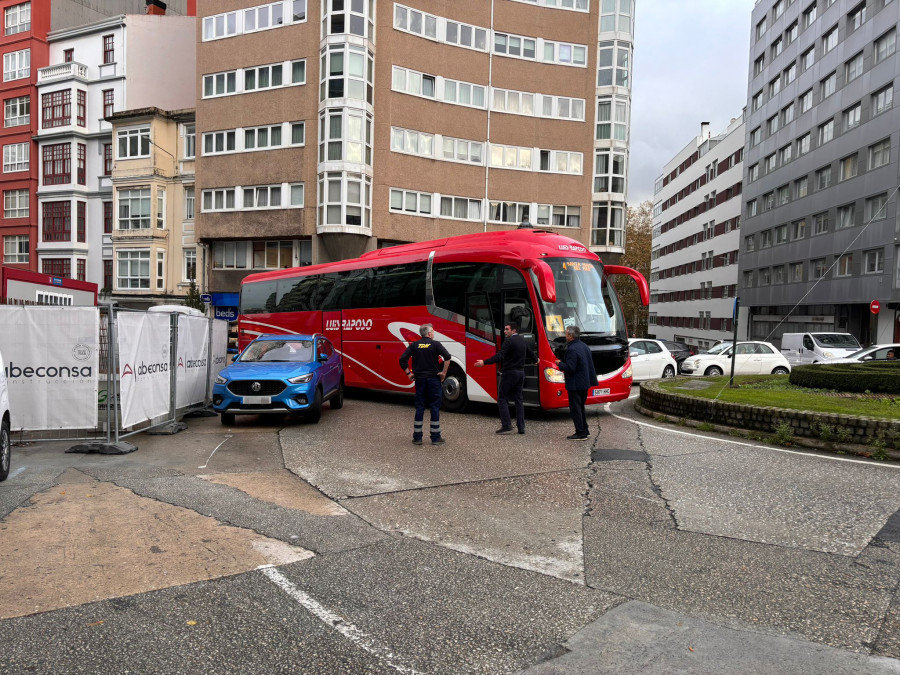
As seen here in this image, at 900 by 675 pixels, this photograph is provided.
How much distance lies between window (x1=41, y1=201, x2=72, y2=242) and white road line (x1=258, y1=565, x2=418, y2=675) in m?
47.3

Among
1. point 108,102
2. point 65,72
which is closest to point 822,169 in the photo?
point 108,102

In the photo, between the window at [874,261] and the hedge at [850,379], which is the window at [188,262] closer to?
the hedge at [850,379]

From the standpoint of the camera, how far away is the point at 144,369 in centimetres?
993

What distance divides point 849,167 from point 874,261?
7008 millimetres

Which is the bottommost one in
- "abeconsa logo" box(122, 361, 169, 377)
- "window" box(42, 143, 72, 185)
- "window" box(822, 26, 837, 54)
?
"abeconsa logo" box(122, 361, 169, 377)

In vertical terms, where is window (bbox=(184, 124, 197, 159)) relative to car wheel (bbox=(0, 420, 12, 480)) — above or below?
above

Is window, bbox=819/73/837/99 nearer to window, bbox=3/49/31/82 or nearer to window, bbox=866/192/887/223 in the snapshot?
window, bbox=866/192/887/223

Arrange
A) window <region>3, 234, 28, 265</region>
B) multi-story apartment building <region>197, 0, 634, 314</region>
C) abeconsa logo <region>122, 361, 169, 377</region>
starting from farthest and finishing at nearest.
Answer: window <region>3, 234, 28, 265</region> → multi-story apartment building <region>197, 0, 634, 314</region> → abeconsa logo <region>122, 361, 169, 377</region>

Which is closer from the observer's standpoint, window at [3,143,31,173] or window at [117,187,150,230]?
window at [117,187,150,230]

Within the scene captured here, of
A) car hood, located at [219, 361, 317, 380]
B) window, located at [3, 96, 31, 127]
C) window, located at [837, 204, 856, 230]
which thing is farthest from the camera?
window, located at [3, 96, 31, 127]

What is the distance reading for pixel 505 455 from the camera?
898 centimetres

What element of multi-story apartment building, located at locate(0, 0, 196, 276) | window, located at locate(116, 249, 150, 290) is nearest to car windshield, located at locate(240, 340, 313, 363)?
window, located at locate(116, 249, 150, 290)

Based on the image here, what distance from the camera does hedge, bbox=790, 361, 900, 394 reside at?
1357 cm

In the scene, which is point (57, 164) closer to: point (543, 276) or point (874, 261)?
point (543, 276)
